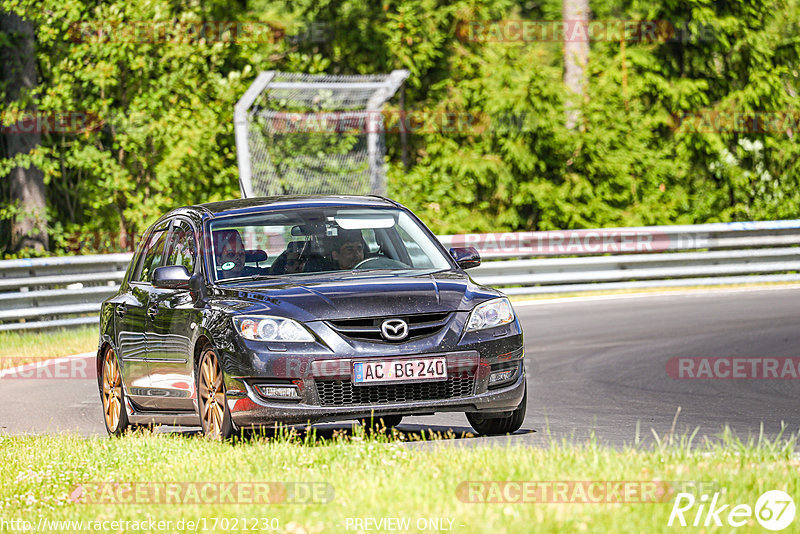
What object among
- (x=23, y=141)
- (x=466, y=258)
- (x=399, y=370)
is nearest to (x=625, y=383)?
(x=466, y=258)

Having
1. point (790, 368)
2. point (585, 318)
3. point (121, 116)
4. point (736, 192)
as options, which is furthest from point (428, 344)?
point (736, 192)

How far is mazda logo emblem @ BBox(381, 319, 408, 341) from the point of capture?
7816 mm

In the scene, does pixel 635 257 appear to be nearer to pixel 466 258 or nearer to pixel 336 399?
pixel 466 258

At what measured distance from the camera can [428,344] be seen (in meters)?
7.86

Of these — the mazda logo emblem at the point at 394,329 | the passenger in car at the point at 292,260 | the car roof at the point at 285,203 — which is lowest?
the mazda logo emblem at the point at 394,329

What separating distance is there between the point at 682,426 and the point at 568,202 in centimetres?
1718

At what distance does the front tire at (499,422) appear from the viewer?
Result: 861cm

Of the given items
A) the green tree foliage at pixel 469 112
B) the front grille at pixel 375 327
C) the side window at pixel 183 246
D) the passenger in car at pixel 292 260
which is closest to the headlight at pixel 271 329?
the front grille at pixel 375 327

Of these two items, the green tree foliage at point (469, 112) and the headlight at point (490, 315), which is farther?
the green tree foliage at point (469, 112)

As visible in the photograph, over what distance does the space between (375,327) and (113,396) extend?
301cm

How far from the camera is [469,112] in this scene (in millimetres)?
26828

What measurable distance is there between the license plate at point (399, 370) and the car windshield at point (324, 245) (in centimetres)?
113

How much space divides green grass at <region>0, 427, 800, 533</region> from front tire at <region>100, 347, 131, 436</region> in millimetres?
1673

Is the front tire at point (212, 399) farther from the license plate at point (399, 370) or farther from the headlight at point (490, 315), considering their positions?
the headlight at point (490, 315)
